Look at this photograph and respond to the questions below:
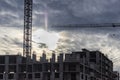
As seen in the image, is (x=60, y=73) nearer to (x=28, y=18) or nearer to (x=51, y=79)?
(x=51, y=79)

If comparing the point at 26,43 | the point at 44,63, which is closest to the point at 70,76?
the point at 44,63

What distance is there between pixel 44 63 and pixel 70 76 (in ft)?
53.9

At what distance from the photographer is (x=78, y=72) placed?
16550cm

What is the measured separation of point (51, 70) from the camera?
169 m

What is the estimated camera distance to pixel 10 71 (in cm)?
18000

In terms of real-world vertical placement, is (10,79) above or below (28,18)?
below

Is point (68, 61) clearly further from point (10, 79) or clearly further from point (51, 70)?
point (10, 79)

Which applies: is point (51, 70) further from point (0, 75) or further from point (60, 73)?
point (0, 75)

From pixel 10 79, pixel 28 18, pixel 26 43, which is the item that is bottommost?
pixel 10 79

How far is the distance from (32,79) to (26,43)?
2143 cm

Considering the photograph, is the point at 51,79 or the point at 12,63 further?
the point at 12,63

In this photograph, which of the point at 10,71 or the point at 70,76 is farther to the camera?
the point at 10,71

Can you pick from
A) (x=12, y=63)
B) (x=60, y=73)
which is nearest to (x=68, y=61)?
(x=60, y=73)

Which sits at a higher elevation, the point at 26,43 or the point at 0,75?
the point at 26,43
